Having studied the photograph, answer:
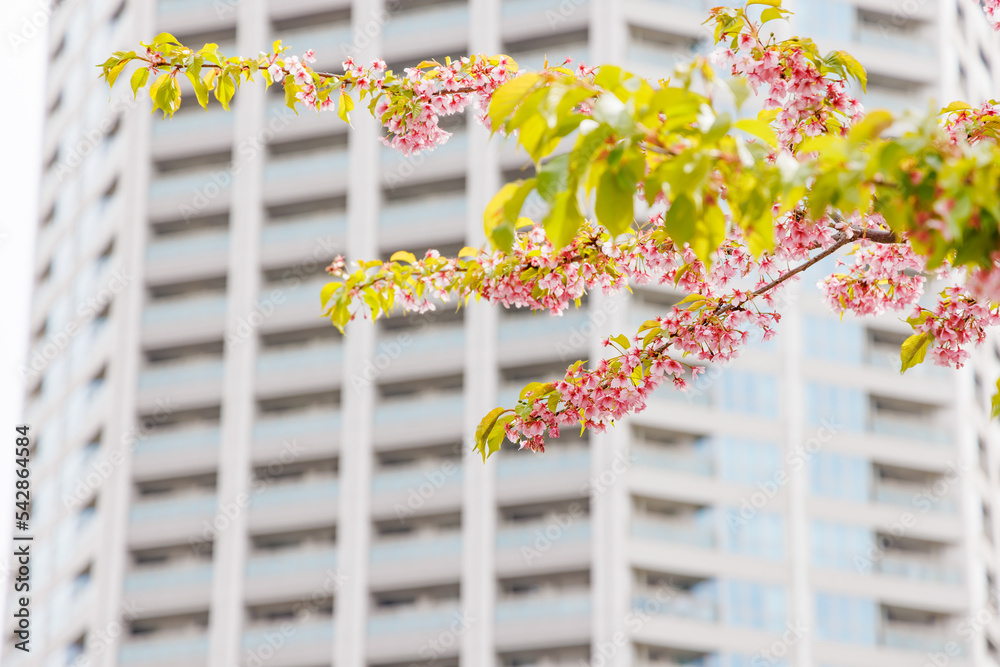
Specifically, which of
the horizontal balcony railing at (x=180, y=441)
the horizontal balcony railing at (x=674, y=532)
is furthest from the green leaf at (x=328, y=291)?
the horizontal balcony railing at (x=180, y=441)

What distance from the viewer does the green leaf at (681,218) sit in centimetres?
433

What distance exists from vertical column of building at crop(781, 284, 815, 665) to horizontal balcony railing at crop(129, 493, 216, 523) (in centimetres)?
2362

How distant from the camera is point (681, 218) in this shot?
4.35 metres

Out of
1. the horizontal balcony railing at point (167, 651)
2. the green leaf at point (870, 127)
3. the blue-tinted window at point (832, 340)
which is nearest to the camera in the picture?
the green leaf at point (870, 127)

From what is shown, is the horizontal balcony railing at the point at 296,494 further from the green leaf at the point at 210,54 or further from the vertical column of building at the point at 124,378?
the green leaf at the point at 210,54

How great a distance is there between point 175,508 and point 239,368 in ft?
21.2

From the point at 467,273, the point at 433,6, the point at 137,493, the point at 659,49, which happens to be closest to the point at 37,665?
the point at 137,493

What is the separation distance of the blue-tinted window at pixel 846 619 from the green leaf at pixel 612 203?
4972 centimetres

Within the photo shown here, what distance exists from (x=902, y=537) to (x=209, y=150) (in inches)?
1362

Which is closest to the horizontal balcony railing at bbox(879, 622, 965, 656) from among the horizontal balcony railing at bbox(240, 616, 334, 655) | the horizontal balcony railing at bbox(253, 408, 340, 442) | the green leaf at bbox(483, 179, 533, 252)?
the horizontal balcony railing at bbox(240, 616, 334, 655)

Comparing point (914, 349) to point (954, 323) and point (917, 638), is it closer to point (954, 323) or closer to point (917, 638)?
point (954, 323)

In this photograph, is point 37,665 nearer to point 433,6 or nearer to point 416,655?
point 416,655

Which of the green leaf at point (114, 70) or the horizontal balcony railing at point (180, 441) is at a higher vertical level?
the horizontal balcony railing at point (180, 441)

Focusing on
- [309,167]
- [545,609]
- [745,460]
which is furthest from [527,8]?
[545,609]
